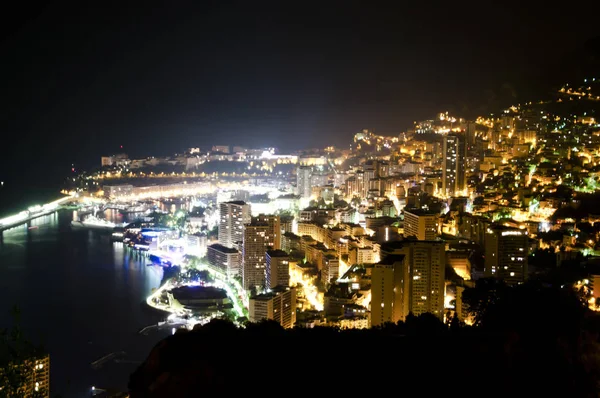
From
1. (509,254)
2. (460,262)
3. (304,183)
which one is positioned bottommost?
(460,262)

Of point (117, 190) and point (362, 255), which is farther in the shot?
point (117, 190)

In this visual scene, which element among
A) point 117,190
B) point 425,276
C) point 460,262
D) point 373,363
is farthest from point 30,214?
point 373,363

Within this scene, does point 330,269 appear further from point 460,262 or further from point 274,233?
point 460,262

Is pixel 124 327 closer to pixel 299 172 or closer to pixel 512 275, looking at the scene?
pixel 512 275

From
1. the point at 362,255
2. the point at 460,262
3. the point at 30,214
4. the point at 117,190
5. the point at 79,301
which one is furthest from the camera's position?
the point at 117,190

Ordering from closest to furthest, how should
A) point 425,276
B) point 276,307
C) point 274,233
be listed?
point 425,276, point 276,307, point 274,233

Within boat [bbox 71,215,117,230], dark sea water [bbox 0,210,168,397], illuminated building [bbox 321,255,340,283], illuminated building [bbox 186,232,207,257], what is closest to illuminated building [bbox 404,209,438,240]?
illuminated building [bbox 321,255,340,283]

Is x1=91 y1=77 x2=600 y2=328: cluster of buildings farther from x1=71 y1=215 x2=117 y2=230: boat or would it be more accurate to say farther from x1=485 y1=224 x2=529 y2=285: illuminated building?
x1=71 y1=215 x2=117 y2=230: boat

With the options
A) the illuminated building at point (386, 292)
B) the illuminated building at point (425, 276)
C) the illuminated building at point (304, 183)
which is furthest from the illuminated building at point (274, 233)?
the illuminated building at point (304, 183)
